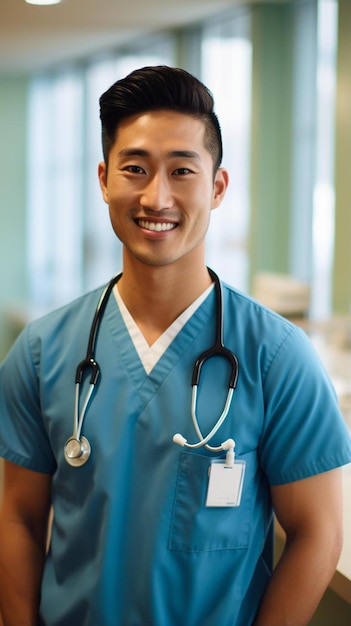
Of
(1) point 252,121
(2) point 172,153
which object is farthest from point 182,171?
(1) point 252,121

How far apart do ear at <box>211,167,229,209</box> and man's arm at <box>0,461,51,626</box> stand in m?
0.49

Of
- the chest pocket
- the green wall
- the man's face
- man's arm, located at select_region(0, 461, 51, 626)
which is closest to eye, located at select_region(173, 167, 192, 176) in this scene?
the man's face

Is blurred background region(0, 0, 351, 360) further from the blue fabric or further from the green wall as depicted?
the blue fabric

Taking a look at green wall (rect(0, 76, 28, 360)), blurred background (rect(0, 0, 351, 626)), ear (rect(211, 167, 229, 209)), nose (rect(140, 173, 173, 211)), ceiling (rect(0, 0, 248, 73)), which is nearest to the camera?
nose (rect(140, 173, 173, 211))

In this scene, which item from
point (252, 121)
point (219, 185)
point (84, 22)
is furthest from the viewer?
point (84, 22)

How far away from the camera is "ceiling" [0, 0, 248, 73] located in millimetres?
3857

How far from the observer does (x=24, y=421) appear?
1.29m

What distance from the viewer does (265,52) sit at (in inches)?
153

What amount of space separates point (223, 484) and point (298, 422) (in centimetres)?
13

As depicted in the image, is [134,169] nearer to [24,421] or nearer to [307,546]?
[24,421]

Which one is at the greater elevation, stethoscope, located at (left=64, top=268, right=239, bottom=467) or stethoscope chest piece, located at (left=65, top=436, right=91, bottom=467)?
stethoscope, located at (left=64, top=268, right=239, bottom=467)

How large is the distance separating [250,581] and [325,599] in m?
0.31

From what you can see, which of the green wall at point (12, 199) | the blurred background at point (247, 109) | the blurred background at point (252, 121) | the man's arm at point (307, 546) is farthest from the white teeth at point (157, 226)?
the green wall at point (12, 199)

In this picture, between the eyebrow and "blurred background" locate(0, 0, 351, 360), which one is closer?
the eyebrow
